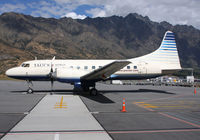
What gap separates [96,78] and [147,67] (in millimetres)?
7479

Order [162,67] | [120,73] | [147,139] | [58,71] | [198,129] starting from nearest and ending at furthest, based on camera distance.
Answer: [147,139] < [198,129] < [58,71] < [120,73] < [162,67]

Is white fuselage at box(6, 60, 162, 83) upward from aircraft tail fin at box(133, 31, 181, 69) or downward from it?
downward

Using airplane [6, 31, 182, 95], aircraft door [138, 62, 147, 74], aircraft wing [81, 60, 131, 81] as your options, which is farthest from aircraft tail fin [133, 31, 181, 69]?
aircraft wing [81, 60, 131, 81]

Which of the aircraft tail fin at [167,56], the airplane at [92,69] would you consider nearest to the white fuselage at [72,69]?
the airplane at [92,69]

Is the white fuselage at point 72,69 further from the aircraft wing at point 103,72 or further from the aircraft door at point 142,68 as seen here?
the aircraft wing at point 103,72

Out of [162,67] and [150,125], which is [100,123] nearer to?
[150,125]

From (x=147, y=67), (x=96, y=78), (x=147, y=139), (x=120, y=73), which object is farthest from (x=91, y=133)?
(x=147, y=67)

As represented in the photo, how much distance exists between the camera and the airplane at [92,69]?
2136cm

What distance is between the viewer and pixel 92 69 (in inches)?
957

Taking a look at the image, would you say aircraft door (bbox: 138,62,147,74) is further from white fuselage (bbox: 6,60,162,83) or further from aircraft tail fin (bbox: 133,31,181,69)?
aircraft tail fin (bbox: 133,31,181,69)

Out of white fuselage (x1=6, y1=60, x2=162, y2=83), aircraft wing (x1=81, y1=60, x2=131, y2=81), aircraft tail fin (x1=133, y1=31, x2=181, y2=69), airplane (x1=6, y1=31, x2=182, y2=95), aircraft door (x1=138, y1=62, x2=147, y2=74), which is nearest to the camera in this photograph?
aircraft wing (x1=81, y1=60, x2=131, y2=81)

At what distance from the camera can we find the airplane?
21359 mm

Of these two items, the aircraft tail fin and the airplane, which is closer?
the airplane

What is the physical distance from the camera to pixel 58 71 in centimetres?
2144
